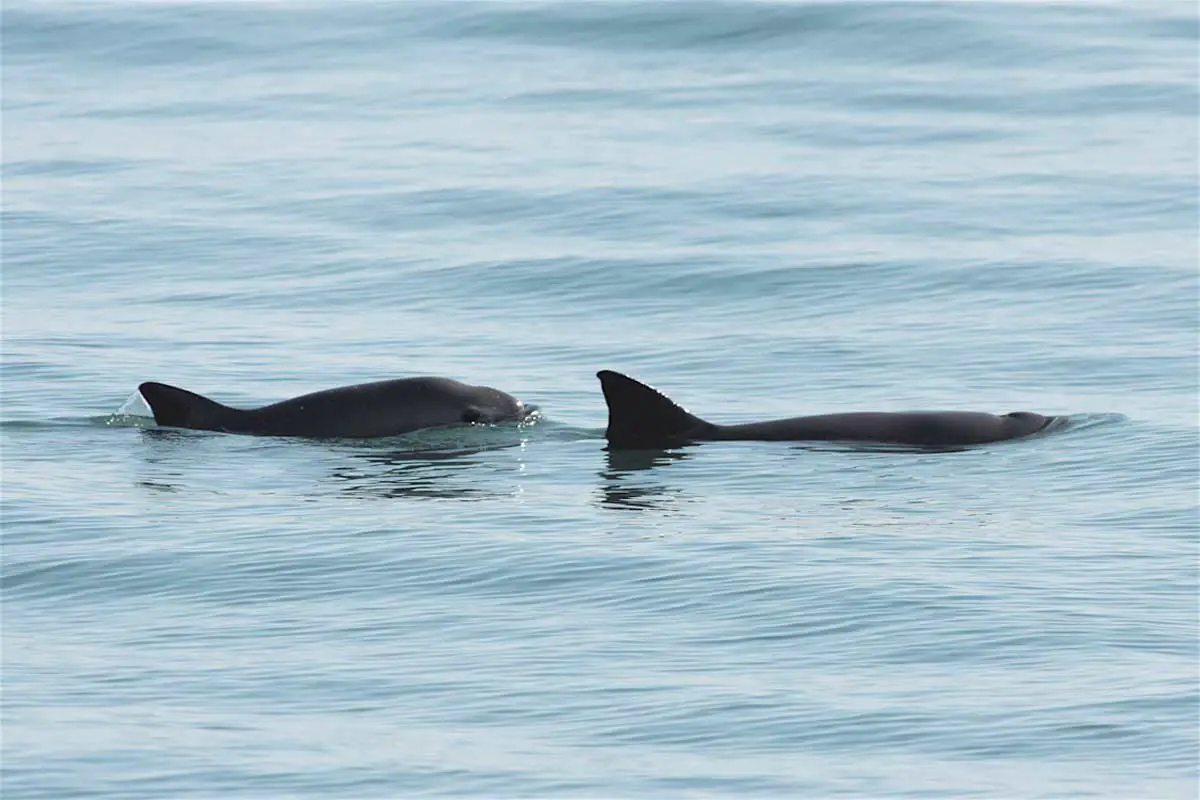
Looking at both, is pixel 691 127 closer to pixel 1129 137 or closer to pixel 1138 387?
pixel 1129 137

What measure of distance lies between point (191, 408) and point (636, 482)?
162 inches

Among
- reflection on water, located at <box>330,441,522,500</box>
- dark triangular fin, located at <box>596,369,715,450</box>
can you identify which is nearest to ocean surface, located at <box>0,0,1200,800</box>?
reflection on water, located at <box>330,441,522,500</box>

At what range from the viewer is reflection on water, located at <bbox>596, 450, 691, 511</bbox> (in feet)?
57.7

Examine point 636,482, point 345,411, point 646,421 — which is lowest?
point 636,482

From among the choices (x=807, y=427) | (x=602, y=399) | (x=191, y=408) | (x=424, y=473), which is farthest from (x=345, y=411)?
(x=807, y=427)

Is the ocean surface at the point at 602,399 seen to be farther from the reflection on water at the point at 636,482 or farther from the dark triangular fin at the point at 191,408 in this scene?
the dark triangular fin at the point at 191,408

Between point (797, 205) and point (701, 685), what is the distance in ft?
73.9

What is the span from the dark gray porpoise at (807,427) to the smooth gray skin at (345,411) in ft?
4.68

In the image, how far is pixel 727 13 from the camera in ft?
162

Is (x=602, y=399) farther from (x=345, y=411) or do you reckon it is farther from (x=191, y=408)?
(x=191, y=408)

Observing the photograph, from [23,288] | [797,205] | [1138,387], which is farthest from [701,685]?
[797,205]

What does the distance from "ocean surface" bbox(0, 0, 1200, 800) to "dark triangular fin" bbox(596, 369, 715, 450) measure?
0.22 m

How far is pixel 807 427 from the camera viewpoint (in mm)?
20000

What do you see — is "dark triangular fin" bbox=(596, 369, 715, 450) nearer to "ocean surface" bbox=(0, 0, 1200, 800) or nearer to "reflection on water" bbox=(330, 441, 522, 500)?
"ocean surface" bbox=(0, 0, 1200, 800)
